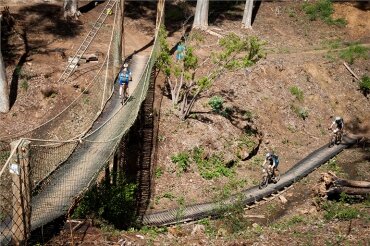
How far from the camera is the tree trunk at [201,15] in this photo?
2697 cm

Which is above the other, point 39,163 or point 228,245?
point 39,163

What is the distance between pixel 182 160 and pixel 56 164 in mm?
7222

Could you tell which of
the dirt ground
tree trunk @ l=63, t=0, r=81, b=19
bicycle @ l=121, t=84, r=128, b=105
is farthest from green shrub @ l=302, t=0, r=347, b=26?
bicycle @ l=121, t=84, r=128, b=105

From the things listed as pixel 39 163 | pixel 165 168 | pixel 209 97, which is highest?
pixel 39 163

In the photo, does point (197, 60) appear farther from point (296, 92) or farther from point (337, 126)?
point (296, 92)

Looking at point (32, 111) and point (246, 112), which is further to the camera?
point (246, 112)

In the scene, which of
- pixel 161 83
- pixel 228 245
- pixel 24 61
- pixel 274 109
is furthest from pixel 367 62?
pixel 228 245

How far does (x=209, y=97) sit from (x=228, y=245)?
37.7ft

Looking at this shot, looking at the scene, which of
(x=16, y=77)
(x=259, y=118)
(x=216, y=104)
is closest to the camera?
(x=216, y=104)

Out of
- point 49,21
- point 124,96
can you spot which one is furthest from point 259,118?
point 49,21

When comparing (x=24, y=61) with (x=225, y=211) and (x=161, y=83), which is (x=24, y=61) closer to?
(x=161, y=83)

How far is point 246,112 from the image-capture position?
70.4 ft

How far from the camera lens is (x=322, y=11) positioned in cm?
3153

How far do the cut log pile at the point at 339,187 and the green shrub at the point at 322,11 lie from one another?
16.4 m
